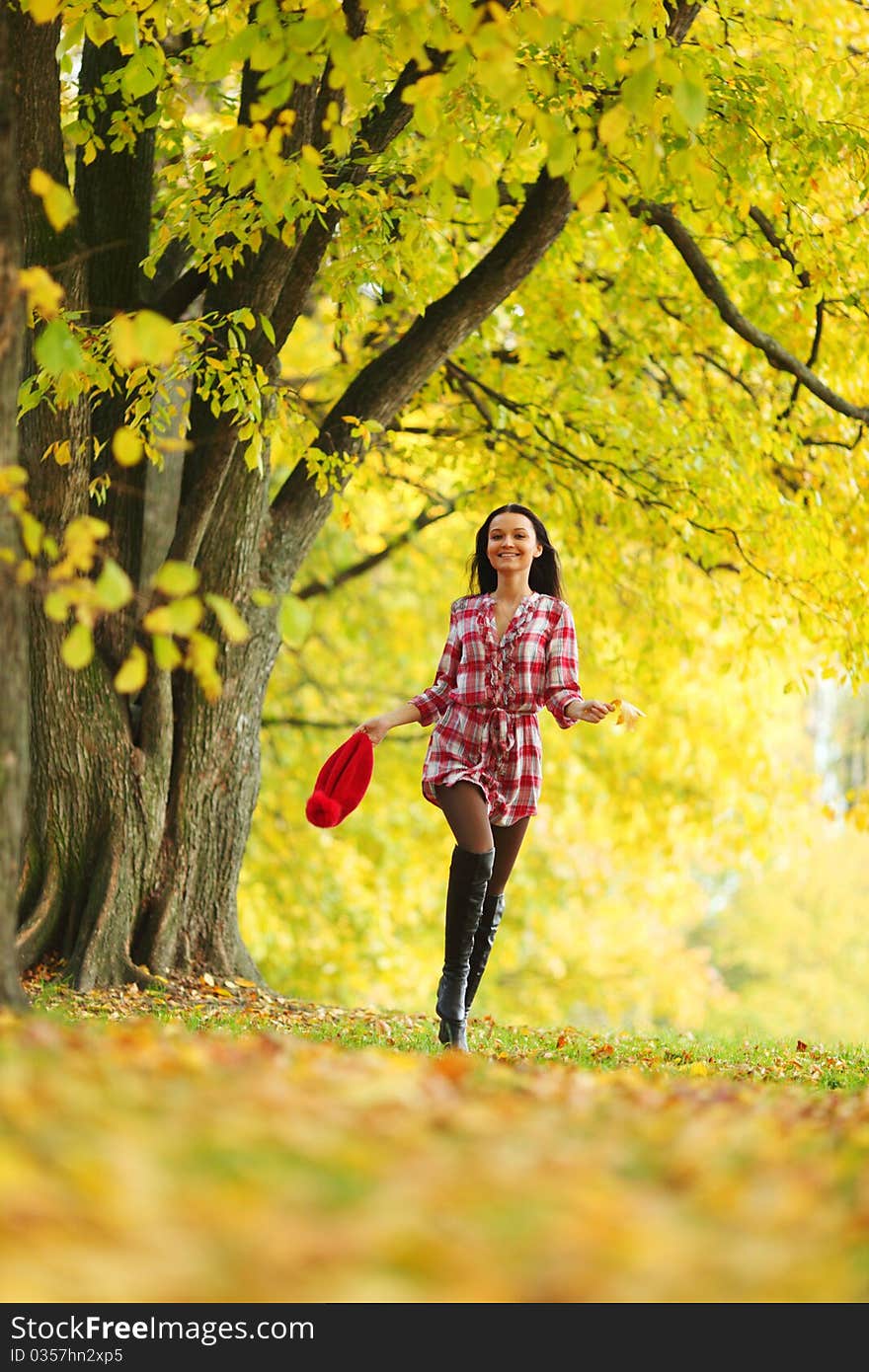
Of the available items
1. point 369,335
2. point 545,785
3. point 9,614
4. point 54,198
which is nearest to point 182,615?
point 9,614

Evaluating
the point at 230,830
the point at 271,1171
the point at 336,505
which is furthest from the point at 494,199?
the point at 230,830

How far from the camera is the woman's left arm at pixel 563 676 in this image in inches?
223

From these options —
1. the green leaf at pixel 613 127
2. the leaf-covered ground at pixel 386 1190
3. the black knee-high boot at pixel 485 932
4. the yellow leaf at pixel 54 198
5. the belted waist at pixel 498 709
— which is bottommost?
the leaf-covered ground at pixel 386 1190

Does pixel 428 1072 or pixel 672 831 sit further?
pixel 672 831

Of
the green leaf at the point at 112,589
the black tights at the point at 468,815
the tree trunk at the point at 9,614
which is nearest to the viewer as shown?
the green leaf at the point at 112,589

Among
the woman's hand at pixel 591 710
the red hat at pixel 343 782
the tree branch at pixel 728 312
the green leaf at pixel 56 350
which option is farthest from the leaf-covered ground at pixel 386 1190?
the tree branch at pixel 728 312

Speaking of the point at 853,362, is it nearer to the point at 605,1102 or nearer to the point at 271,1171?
the point at 605,1102

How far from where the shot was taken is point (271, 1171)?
2.05 m

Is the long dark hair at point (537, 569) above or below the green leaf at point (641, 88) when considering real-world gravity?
below

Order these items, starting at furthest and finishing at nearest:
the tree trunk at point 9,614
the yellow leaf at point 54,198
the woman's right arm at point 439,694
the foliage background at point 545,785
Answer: the foliage background at point 545,785, the woman's right arm at point 439,694, the tree trunk at point 9,614, the yellow leaf at point 54,198

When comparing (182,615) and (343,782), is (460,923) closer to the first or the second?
(343,782)

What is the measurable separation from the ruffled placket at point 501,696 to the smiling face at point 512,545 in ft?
0.85

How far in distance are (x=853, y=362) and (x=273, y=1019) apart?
5590mm

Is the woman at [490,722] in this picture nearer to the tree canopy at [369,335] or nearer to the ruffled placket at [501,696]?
the ruffled placket at [501,696]
